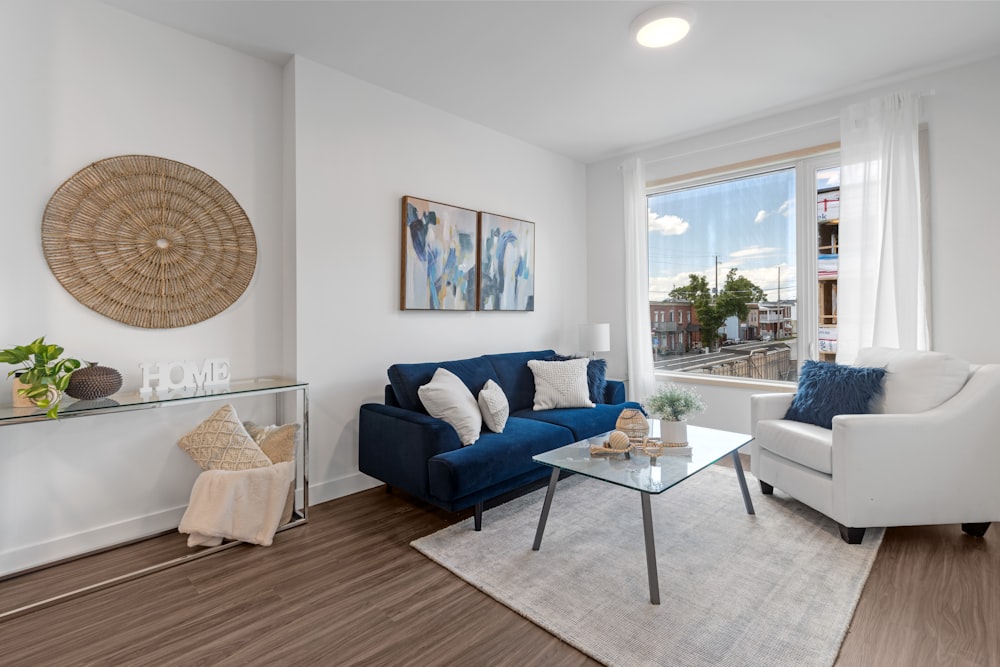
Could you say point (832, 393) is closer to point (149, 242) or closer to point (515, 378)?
point (515, 378)

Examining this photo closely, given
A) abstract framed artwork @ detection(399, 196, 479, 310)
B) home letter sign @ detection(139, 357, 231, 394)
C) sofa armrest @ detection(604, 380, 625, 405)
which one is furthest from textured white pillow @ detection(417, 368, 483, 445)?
sofa armrest @ detection(604, 380, 625, 405)

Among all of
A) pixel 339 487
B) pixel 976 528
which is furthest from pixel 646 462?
pixel 339 487

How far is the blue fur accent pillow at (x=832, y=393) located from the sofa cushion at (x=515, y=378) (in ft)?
5.78

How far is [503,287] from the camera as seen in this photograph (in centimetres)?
427

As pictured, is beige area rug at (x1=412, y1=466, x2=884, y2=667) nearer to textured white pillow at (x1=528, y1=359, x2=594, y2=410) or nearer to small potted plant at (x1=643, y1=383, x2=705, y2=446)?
small potted plant at (x1=643, y1=383, x2=705, y2=446)

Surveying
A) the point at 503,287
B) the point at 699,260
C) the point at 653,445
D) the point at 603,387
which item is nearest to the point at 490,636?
the point at 653,445

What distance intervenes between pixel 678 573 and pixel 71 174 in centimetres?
339

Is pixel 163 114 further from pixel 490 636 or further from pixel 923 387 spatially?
pixel 923 387

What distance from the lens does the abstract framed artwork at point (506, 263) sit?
4105 mm

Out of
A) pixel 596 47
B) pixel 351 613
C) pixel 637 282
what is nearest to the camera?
pixel 351 613

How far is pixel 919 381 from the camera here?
263 cm

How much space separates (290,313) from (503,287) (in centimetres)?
183

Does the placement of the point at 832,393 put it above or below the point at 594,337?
below

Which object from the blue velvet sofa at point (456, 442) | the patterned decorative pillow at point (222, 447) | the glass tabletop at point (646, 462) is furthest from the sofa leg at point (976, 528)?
the patterned decorative pillow at point (222, 447)
